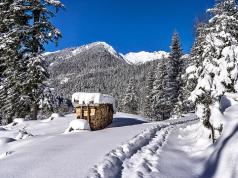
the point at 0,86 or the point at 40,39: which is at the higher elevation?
the point at 40,39

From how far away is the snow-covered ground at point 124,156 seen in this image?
873 cm

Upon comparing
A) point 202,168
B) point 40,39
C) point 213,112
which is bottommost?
point 202,168

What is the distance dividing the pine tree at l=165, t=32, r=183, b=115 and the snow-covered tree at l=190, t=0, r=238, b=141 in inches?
1457

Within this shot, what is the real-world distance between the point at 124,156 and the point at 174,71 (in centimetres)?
4421

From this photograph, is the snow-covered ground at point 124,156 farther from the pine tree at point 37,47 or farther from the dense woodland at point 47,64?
the pine tree at point 37,47

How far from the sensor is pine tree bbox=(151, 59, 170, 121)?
52.1m

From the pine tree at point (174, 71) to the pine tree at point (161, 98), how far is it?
1.95 ft

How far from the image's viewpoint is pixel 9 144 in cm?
1332

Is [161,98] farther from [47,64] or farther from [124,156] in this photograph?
[124,156]

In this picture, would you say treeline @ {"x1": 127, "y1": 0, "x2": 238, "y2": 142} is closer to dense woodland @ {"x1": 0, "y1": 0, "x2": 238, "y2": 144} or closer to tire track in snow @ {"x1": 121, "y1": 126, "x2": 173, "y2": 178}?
dense woodland @ {"x1": 0, "y1": 0, "x2": 238, "y2": 144}

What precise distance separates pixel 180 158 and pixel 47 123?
11.2 m

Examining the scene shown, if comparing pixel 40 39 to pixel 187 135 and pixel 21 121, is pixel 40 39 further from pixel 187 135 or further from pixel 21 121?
pixel 187 135

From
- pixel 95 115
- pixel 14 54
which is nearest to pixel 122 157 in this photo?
pixel 95 115

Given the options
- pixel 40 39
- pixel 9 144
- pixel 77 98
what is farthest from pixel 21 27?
pixel 9 144
